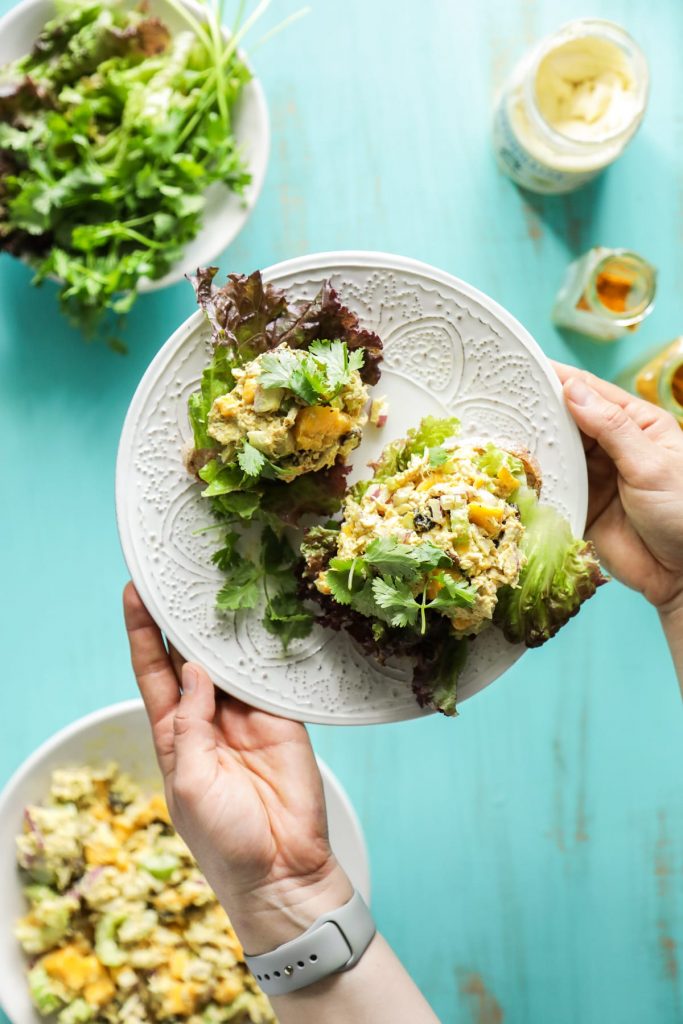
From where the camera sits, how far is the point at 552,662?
290 centimetres

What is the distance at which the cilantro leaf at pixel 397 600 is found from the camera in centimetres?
205

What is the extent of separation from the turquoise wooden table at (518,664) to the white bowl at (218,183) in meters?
0.21

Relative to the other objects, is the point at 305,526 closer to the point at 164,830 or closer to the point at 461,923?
the point at 164,830

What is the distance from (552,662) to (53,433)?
1.66 m

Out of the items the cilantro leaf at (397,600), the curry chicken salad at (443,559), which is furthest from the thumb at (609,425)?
the cilantro leaf at (397,600)

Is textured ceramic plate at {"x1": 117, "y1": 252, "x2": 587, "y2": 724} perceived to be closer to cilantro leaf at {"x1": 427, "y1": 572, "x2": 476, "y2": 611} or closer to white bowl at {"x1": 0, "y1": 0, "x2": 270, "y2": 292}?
cilantro leaf at {"x1": 427, "y1": 572, "x2": 476, "y2": 611}

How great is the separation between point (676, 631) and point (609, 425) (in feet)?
1.99

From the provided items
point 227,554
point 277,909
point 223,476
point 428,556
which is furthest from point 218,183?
point 277,909

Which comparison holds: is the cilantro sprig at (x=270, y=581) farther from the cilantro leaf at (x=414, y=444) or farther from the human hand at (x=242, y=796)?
the cilantro leaf at (x=414, y=444)

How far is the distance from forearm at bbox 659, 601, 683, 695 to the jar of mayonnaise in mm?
1284

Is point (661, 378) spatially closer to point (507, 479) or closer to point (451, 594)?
point (507, 479)

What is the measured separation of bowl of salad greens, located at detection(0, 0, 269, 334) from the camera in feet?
8.23

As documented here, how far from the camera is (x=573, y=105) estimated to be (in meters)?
2.80

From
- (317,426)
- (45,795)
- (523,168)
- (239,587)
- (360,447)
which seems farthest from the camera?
(523,168)
